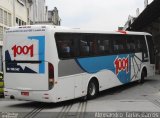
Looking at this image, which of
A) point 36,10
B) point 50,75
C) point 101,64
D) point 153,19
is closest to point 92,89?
point 101,64

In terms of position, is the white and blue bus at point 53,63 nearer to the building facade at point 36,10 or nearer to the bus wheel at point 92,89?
the bus wheel at point 92,89

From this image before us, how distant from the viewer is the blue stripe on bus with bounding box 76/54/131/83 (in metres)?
17.1

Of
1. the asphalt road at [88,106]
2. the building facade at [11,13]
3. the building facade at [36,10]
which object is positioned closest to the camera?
the asphalt road at [88,106]

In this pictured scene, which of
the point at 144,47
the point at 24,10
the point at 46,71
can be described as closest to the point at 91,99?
the point at 46,71

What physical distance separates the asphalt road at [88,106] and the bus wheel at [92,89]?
0.81 feet

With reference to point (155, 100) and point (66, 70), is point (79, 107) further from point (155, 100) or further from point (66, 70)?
point (155, 100)

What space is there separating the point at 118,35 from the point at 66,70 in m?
5.59

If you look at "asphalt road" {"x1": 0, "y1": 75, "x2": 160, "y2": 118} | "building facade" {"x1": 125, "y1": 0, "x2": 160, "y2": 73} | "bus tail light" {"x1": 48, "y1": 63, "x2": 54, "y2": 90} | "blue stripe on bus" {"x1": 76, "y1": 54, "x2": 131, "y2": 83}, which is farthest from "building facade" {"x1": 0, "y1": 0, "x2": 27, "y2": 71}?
"bus tail light" {"x1": 48, "y1": 63, "x2": 54, "y2": 90}

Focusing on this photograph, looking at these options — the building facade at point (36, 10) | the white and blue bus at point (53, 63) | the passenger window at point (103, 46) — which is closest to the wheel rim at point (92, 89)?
the white and blue bus at point (53, 63)

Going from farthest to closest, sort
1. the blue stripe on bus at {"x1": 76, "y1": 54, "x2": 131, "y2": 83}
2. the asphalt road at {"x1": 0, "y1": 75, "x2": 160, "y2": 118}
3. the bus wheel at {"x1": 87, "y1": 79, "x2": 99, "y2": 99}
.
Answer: the bus wheel at {"x1": 87, "y1": 79, "x2": 99, "y2": 99} < the blue stripe on bus at {"x1": 76, "y1": 54, "x2": 131, "y2": 83} < the asphalt road at {"x1": 0, "y1": 75, "x2": 160, "y2": 118}

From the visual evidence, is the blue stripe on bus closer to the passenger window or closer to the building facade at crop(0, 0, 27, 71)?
the passenger window

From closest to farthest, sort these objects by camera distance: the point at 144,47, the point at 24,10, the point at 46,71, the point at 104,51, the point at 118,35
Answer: the point at 46,71 → the point at 104,51 → the point at 118,35 → the point at 144,47 → the point at 24,10

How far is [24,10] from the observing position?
5128 centimetres

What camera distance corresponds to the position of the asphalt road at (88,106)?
1402 cm
